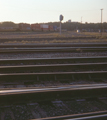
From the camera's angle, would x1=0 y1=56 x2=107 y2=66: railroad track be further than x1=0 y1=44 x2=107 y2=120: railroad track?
Yes

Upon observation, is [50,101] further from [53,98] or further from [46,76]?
[46,76]

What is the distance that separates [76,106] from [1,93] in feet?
6.04

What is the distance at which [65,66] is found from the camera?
8.63 metres

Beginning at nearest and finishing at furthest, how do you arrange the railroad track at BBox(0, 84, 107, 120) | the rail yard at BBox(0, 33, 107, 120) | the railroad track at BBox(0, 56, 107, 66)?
the rail yard at BBox(0, 33, 107, 120)
the railroad track at BBox(0, 84, 107, 120)
the railroad track at BBox(0, 56, 107, 66)

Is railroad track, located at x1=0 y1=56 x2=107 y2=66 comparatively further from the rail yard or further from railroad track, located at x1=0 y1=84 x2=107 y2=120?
railroad track, located at x1=0 y1=84 x2=107 y2=120

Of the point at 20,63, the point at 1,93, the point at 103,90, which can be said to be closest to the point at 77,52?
the point at 20,63

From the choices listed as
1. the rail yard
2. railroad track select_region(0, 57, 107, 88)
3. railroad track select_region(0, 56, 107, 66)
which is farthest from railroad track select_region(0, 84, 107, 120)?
railroad track select_region(0, 56, 107, 66)

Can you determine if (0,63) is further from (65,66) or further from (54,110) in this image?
(54,110)

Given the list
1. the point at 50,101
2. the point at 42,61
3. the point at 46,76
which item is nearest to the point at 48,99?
the point at 50,101

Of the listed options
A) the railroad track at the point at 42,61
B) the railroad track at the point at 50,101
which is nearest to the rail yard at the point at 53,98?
the railroad track at the point at 50,101

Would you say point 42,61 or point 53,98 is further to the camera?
point 42,61

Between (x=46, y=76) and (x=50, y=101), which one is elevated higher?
(x=46, y=76)

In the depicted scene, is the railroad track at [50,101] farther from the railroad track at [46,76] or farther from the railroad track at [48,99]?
the railroad track at [46,76]

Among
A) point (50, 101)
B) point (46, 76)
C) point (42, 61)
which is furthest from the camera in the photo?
point (42, 61)
